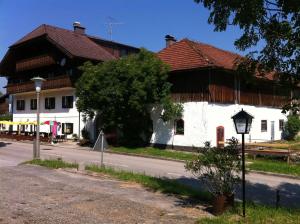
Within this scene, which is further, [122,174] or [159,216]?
[122,174]

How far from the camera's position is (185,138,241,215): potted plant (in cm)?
948

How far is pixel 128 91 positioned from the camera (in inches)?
1205

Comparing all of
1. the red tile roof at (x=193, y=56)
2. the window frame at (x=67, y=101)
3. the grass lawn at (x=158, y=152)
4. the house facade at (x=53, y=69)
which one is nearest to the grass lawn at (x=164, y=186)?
the grass lawn at (x=158, y=152)

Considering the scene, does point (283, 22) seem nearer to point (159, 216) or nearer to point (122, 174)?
point (159, 216)

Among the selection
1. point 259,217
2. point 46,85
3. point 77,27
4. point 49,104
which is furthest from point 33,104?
point 259,217

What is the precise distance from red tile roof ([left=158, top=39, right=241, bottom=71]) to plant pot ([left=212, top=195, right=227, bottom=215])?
2014 centimetres

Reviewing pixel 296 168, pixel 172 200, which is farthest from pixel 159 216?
pixel 296 168

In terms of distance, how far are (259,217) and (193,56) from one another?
22927mm

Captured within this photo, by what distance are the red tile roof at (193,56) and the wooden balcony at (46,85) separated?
9640mm

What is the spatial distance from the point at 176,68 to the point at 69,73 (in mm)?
12562

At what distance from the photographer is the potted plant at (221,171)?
373 inches

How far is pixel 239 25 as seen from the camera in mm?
9688

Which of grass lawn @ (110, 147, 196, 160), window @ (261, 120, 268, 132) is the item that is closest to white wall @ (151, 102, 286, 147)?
grass lawn @ (110, 147, 196, 160)

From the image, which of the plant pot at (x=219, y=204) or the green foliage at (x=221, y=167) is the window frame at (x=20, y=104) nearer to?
the green foliage at (x=221, y=167)
